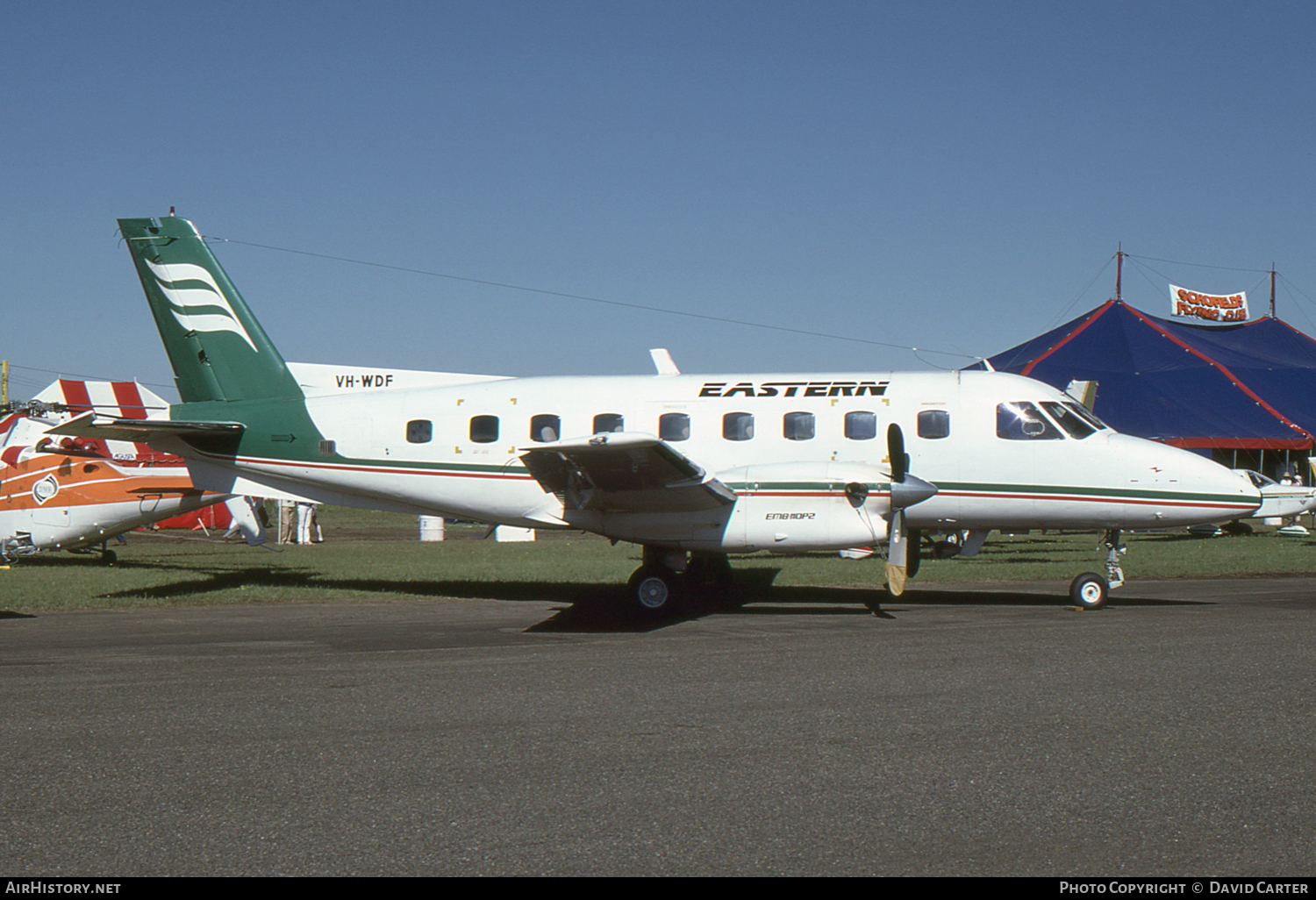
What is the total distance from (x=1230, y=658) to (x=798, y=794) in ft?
19.8

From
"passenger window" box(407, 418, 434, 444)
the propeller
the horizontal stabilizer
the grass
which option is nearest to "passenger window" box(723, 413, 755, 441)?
the propeller

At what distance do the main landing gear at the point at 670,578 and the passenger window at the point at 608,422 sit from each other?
6.06ft

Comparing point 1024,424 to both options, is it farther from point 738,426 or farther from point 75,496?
point 75,496

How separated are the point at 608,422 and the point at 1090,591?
7.08m

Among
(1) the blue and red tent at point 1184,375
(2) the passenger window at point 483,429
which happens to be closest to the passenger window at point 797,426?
(2) the passenger window at point 483,429

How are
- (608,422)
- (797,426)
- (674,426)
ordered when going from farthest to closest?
(608,422), (674,426), (797,426)

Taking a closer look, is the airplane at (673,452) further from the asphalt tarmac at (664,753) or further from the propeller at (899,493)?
the asphalt tarmac at (664,753)

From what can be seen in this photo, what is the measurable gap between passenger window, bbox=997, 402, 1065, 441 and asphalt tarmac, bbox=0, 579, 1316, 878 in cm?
340

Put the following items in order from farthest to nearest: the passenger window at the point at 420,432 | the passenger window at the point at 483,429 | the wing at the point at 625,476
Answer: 1. the passenger window at the point at 420,432
2. the passenger window at the point at 483,429
3. the wing at the point at 625,476

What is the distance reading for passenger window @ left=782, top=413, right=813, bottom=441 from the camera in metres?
14.2

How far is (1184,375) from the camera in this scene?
4000cm

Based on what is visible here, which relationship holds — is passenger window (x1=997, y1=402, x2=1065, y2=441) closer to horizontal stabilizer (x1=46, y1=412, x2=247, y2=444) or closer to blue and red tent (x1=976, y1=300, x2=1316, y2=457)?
horizontal stabilizer (x1=46, y1=412, x2=247, y2=444)

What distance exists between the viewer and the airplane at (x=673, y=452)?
518 inches

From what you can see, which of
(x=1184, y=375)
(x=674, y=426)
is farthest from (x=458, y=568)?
(x=1184, y=375)
